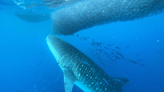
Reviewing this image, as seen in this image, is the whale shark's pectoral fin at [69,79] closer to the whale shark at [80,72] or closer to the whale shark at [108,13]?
the whale shark at [80,72]

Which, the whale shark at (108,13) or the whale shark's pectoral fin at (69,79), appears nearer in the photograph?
→ the whale shark's pectoral fin at (69,79)

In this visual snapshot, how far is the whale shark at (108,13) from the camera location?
6.73 m

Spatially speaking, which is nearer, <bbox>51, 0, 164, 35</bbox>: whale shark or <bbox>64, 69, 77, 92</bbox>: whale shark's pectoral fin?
<bbox>64, 69, 77, 92</bbox>: whale shark's pectoral fin

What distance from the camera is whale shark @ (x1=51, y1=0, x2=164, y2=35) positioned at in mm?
6729

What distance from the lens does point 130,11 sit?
7.46m

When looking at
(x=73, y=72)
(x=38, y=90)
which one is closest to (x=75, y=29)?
(x=73, y=72)

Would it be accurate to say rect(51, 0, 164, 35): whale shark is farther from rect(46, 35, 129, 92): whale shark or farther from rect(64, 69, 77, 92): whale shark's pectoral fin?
rect(64, 69, 77, 92): whale shark's pectoral fin

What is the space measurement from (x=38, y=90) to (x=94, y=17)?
1075 centimetres

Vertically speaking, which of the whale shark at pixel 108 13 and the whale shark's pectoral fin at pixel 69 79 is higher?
the whale shark at pixel 108 13

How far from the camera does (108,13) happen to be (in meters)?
7.90

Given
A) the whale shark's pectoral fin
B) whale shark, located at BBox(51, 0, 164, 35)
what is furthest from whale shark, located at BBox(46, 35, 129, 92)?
whale shark, located at BBox(51, 0, 164, 35)

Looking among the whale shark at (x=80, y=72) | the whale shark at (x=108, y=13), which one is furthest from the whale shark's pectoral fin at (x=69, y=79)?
the whale shark at (x=108, y=13)

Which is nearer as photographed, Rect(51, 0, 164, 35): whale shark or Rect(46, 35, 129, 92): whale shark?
Rect(46, 35, 129, 92): whale shark

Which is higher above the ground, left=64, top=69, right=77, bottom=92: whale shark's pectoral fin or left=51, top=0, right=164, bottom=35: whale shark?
left=51, top=0, right=164, bottom=35: whale shark
